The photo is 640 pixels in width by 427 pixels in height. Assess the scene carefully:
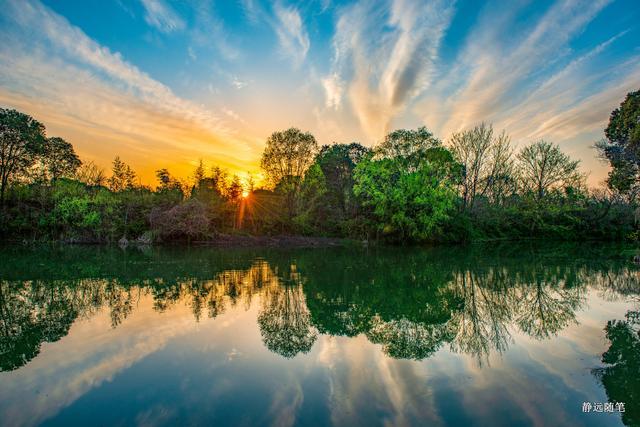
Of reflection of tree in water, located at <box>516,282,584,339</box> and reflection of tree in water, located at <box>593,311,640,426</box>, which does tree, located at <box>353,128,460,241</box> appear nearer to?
reflection of tree in water, located at <box>516,282,584,339</box>

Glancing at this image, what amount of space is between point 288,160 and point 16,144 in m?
28.0

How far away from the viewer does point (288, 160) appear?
1642 inches

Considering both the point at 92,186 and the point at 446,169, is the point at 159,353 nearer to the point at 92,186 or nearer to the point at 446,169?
the point at 446,169

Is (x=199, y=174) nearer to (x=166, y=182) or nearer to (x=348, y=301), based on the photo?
(x=166, y=182)

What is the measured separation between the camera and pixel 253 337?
24.1 ft

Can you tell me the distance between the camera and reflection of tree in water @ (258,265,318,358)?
689 centimetres

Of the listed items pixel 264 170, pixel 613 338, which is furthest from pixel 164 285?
pixel 264 170

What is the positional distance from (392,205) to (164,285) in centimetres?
2709

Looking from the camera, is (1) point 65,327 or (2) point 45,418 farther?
(1) point 65,327

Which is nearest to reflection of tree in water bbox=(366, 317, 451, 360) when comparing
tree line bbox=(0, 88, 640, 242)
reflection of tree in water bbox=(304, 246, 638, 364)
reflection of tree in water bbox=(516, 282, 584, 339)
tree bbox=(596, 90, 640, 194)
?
reflection of tree in water bbox=(304, 246, 638, 364)

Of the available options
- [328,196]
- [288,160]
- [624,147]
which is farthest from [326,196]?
[624,147]

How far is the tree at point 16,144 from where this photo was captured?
115 feet

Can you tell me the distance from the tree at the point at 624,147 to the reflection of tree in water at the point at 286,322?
72.0 ft

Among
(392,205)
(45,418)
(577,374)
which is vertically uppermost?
(392,205)
